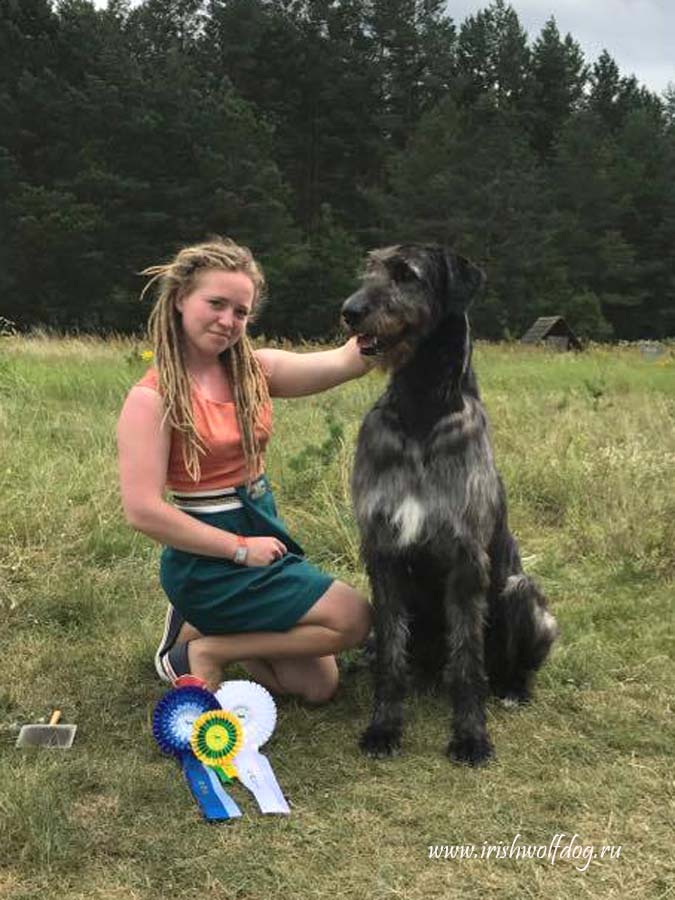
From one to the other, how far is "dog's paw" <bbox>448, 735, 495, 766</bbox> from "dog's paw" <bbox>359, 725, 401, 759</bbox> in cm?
19

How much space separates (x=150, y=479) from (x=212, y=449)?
0.87 feet

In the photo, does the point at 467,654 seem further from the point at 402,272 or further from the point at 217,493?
the point at 402,272

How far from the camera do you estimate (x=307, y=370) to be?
3686mm

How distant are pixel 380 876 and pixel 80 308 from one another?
3431 centimetres

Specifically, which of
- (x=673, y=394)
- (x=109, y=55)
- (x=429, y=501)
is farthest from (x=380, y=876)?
(x=109, y=55)

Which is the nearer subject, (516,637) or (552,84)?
(516,637)

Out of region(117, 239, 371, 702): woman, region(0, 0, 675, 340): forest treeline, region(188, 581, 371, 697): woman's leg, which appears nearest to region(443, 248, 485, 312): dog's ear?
region(117, 239, 371, 702): woman

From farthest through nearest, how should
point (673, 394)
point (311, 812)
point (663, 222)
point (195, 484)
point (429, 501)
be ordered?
point (663, 222) → point (673, 394) → point (195, 484) → point (429, 501) → point (311, 812)

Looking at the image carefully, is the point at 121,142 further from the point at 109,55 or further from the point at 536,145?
the point at 536,145

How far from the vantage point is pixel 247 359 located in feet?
11.3

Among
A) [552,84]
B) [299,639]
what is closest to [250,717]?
[299,639]

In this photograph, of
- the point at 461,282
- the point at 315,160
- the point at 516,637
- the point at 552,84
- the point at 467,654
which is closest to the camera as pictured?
the point at 461,282

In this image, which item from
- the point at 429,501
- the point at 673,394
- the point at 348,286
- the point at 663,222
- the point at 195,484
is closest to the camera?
the point at 429,501

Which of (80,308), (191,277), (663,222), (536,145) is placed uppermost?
(536,145)
